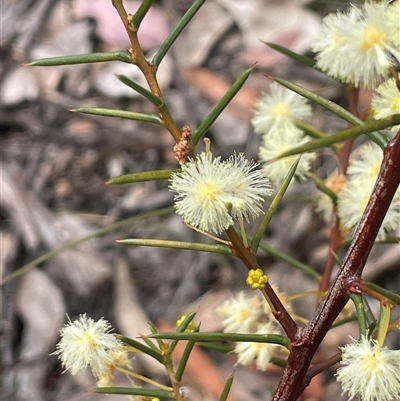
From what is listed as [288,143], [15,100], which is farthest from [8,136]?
[288,143]

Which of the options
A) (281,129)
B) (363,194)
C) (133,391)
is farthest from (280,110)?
(133,391)

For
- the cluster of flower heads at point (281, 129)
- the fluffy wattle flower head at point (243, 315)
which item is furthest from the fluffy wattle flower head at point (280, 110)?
the fluffy wattle flower head at point (243, 315)

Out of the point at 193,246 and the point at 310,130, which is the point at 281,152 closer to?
the point at 310,130

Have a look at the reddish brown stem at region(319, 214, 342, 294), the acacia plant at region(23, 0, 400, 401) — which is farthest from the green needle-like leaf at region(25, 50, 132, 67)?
the reddish brown stem at region(319, 214, 342, 294)

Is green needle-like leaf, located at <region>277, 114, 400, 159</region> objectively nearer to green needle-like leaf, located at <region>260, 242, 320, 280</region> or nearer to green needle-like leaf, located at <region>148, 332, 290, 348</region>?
green needle-like leaf, located at <region>148, 332, 290, 348</region>

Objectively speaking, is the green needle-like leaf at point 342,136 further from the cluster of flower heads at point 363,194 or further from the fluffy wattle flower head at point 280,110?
the fluffy wattle flower head at point 280,110

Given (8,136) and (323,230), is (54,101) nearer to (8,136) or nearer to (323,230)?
(8,136)

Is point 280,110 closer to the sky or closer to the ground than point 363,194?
closer to the sky
